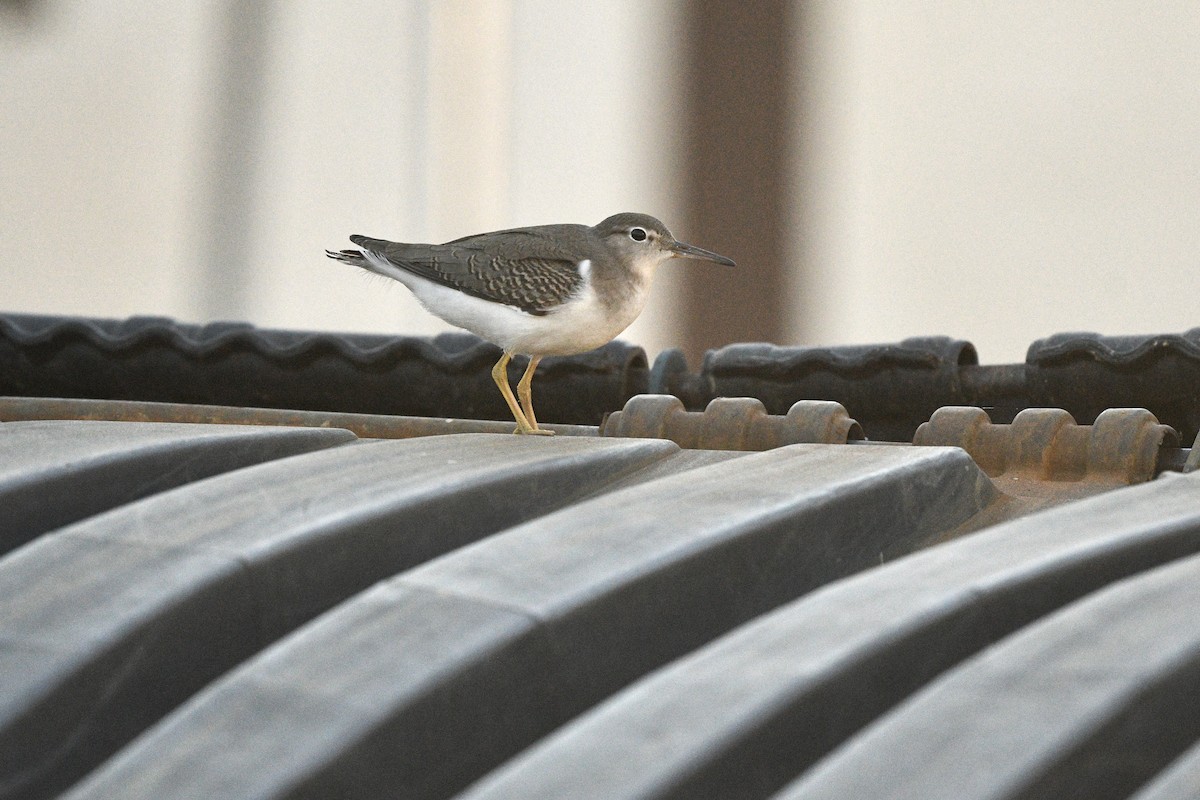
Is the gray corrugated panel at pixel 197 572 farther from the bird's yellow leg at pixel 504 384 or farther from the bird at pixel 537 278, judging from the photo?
the bird at pixel 537 278

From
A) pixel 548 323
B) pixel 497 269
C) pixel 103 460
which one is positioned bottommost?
pixel 103 460

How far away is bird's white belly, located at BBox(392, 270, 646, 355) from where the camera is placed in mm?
2734

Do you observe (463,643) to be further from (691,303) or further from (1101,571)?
(691,303)

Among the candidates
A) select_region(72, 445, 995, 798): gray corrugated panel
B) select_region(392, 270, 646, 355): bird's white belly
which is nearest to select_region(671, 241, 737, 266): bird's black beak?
select_region(392, 270, 646, 355): bird's white belly

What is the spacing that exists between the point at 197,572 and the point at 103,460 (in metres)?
0.34

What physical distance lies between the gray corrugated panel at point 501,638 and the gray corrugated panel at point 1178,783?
16.4 inches

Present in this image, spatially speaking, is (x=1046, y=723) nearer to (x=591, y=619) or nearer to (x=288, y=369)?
(x=591, y=619)

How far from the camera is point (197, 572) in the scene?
3.92 ft

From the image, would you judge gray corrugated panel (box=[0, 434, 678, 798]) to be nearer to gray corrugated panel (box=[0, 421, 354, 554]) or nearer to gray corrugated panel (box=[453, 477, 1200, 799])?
gray corrugated panel (box=[0, 421, 354, 554])

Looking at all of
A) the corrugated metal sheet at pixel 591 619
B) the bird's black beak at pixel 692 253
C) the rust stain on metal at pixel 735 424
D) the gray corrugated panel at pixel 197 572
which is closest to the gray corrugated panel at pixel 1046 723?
the corrugated metal sheet at pixel 591 619

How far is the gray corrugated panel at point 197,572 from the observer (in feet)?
3.57

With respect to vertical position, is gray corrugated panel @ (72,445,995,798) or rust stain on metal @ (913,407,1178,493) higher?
rust stain on metal @ (913,407,1178,493)

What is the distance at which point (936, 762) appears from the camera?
35.3 inches

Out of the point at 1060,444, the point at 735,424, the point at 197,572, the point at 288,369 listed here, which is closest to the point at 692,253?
the point at 288,369
